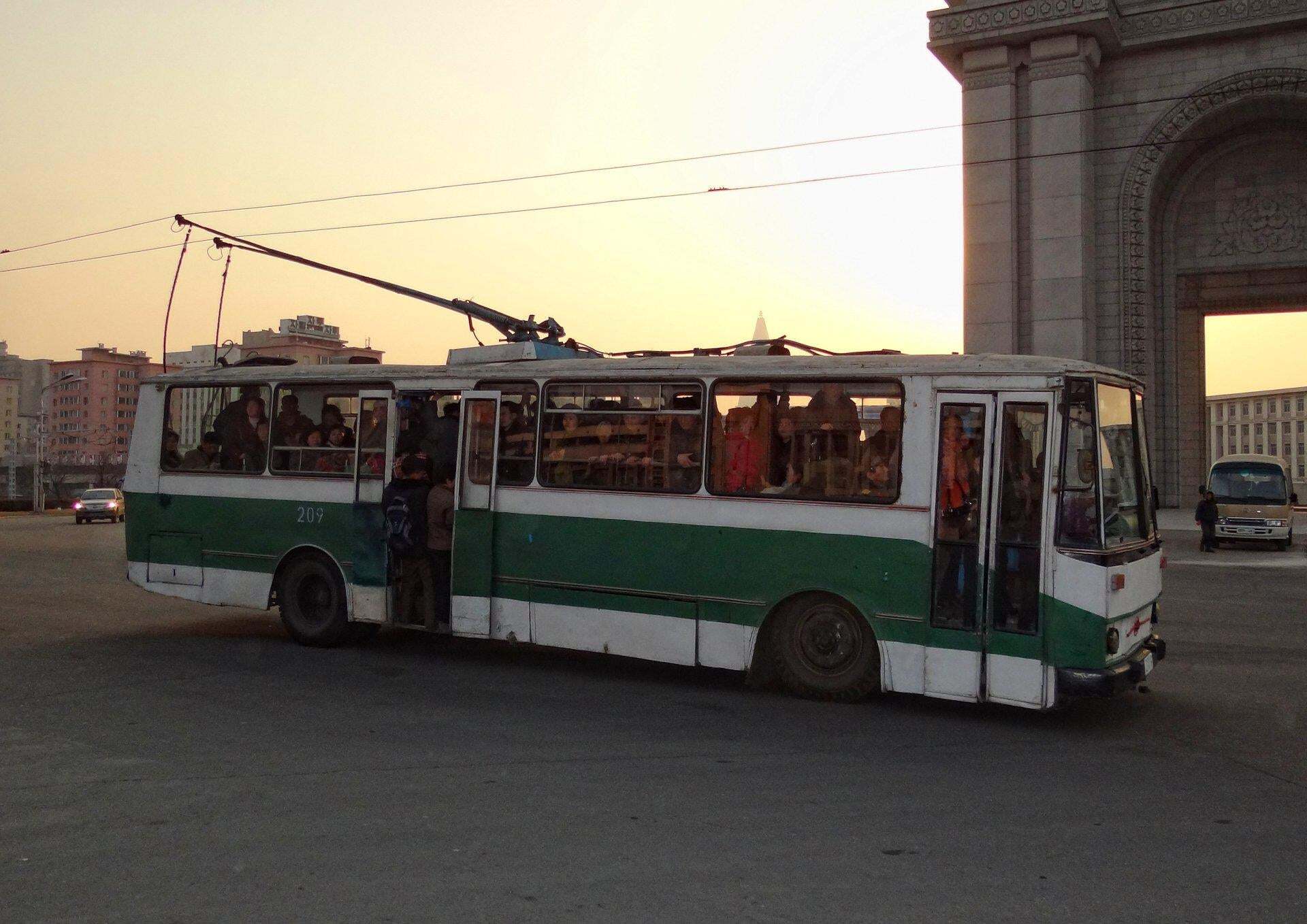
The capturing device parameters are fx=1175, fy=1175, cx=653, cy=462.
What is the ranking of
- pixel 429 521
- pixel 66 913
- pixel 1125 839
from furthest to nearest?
1. pixel 429 521
2. pixel 1125 839
3. pixel 66 913

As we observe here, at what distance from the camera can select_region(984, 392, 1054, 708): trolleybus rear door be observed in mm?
7734

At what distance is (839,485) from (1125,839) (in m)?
3.68

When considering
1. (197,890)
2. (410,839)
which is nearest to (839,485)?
(410,839)

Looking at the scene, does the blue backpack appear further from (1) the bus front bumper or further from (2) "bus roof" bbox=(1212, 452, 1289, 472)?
(2) "bus roof" bbox=(1212, 452, 1289, 472)

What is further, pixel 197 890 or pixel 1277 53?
pixel 1277 53

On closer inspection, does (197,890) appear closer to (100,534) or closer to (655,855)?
(655,855)

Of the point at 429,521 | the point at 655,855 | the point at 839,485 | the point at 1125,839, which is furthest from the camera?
the point at 429,521

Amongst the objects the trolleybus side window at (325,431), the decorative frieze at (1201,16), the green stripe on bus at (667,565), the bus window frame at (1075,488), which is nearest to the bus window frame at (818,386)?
the green stripe on bus at (667,565)

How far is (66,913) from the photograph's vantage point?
14.2 feet

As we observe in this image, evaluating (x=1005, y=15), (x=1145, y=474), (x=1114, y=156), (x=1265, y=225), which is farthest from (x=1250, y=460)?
(x=1145, y=474)

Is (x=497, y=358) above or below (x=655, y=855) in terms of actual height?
above

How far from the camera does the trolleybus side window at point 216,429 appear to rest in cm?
1154

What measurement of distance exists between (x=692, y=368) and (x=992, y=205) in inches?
1092

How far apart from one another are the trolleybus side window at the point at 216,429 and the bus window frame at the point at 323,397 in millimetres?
84
